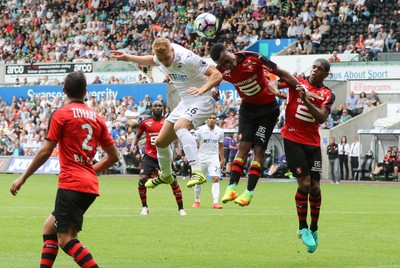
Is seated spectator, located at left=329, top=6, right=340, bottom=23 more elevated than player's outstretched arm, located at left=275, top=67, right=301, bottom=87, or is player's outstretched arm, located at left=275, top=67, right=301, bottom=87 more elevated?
player's outstretched arm, located at left=275, top=67, right=301, bottom=87

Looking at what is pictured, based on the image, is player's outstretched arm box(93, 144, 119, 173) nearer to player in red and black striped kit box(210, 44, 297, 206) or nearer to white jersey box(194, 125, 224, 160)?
player in red and black striped kit box(210, 44, 297, 206)

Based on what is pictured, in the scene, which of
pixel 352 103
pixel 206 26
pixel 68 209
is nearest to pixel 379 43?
pixel 352 103

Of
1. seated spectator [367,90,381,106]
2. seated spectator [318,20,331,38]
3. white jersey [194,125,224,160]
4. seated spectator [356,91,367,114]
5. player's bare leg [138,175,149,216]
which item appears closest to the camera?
player's bare leg [138,175,149,216]

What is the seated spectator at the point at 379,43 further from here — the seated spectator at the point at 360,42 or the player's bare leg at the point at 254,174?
the player's bare leg at the point at 254,174

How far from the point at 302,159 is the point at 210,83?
195cm

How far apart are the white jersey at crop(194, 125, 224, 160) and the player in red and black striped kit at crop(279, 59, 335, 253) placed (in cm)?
981

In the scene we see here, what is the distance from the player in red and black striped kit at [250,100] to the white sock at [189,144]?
0.63 m

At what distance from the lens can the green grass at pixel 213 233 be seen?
13.2m

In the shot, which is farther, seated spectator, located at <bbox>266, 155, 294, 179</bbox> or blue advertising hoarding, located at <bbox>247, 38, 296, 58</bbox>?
blue advertising hoarding, located at <bbox>247, 38, 296, 58</bbox>

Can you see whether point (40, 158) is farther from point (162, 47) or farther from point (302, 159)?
point (302, 159)

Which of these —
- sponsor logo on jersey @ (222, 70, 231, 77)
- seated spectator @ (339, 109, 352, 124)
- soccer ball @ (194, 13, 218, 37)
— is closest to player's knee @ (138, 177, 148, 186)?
soccer ball @ (194, 13, 218, 37)

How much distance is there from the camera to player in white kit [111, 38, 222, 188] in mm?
13523

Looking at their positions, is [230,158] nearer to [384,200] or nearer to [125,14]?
[384,200]

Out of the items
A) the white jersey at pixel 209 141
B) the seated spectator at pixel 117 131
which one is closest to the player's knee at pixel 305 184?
the white jersey at pixel 209 141
